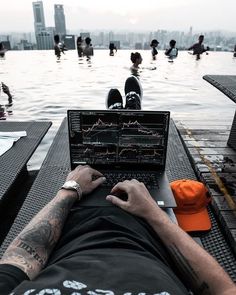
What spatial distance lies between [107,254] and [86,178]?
0.81 m

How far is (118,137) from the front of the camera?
211 centimetres

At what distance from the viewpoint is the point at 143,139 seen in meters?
2.11

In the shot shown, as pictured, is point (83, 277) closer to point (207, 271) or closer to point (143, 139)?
point (207, 271)

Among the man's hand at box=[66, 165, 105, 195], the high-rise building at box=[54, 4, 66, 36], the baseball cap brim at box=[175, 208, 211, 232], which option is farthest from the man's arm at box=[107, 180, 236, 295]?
the high-rise building at box=[54, 4, 66, 36]

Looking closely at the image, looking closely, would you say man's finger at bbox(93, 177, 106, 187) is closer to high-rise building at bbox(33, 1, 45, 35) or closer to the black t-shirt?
the black t-shirt

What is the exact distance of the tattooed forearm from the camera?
1190mm

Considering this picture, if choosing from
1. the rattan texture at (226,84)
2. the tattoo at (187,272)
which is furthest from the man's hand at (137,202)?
the rattan texture at (226,84)

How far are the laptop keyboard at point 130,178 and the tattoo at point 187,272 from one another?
705 millimetres

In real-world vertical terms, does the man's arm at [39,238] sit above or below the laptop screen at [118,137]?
below

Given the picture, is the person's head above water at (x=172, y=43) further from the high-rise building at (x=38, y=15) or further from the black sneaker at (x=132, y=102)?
the high-rise building at (x=38, y=15)

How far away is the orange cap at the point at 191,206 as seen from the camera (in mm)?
1928

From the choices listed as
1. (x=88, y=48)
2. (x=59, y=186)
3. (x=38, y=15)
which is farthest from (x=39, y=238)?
(x=38, y=15)

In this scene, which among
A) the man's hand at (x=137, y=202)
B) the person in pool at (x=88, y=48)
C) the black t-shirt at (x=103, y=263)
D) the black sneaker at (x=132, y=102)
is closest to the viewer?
the black t-shirt at (x=103, y=263)

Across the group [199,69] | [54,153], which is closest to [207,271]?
[54,153]
